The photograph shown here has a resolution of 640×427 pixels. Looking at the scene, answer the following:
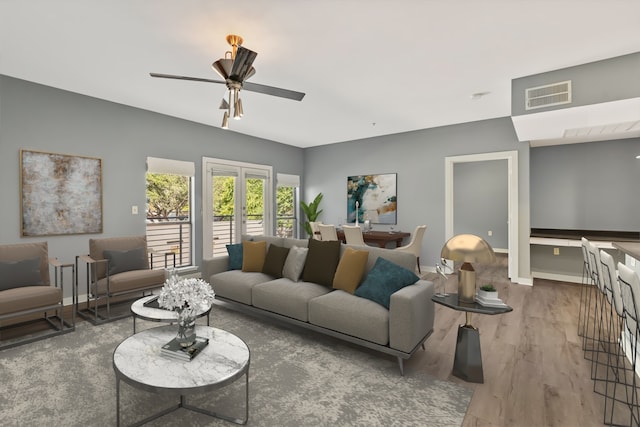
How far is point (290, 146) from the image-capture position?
7543 millimetres

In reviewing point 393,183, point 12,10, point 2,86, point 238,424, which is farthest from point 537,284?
point 2,86

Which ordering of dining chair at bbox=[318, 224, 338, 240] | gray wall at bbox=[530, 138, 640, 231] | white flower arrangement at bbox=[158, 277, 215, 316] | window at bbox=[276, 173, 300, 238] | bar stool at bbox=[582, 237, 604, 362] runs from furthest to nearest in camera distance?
window at bbox=[276, 173, 300, 238] → dining chair at bbox=[318, 224, 338, 240] → gray wall at bbox=[530, 138, 640, 231] → bar stool at bbox=[582, 237, 604, 362] → white flower arrangement at bbox=[158, 277, 215, 316]

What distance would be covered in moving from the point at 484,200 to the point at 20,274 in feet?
29.5

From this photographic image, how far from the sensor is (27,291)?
304 centimetres

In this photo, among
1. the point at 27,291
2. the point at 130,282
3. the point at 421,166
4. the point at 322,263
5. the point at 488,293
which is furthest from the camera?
the point at 421,166

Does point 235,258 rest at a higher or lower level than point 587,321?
higher

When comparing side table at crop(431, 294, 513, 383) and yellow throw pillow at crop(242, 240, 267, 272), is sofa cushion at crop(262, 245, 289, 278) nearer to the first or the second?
yellow throw pillow at crop(242, 240, 267, 272)

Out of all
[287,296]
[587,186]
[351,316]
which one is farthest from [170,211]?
[587,186]

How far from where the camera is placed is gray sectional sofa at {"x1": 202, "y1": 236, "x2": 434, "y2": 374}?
243 cm

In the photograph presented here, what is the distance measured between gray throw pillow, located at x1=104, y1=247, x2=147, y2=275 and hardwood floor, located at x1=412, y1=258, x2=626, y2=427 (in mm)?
3447

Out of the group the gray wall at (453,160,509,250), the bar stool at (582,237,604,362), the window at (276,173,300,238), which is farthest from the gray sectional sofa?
the gray wall at (453,160,509,250)

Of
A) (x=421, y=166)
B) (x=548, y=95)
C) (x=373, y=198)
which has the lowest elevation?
(x=373, y=198)

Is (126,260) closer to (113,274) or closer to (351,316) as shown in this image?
(113,274)

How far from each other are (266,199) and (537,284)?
5.25m
